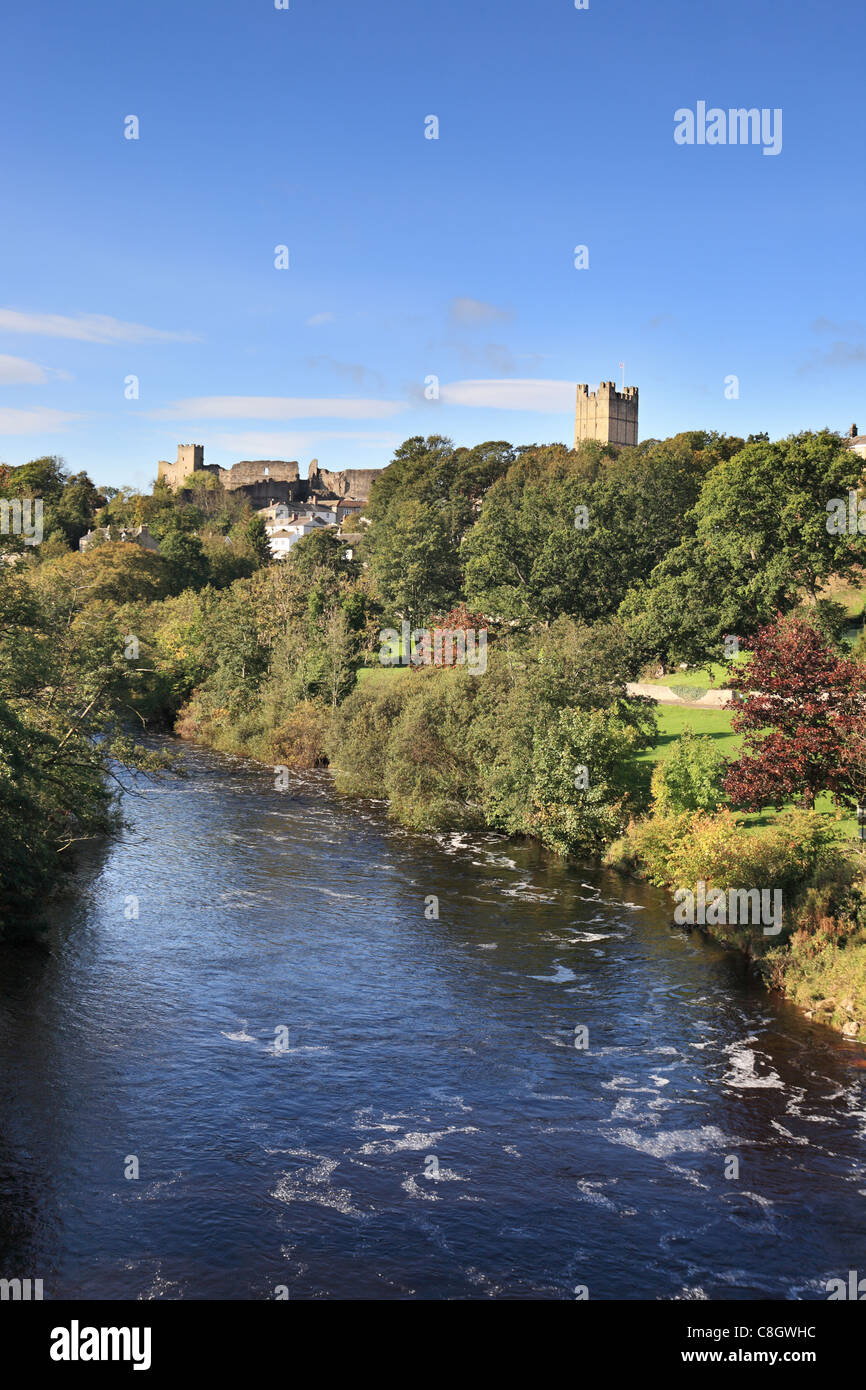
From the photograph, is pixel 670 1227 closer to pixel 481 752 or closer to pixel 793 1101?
pixel 793 1101

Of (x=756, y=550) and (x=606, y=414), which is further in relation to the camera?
(x=606, y=414)

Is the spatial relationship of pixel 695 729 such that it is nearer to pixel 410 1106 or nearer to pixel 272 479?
pixel 410 1106

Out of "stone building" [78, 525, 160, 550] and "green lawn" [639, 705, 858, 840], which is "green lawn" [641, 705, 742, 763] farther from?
"stone building" [78, 525, 160, 550]

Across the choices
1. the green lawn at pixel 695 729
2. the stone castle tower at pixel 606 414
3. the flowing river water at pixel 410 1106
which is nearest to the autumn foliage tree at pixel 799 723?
the flowing river water at pixel 410 1106

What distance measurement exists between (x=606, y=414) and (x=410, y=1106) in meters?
169

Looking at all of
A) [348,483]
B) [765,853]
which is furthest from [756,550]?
[348,483]

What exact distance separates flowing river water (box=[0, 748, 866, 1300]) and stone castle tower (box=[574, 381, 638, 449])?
15559 cm

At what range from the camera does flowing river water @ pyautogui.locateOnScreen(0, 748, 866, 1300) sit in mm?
15758

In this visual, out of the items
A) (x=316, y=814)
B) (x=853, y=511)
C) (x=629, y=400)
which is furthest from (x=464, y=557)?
(x=629, y=400)

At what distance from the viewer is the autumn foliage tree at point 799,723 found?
28.0 meters

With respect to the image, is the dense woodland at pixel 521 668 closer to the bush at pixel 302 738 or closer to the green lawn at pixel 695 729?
the bush at pixel 302 738

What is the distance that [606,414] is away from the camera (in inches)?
7028

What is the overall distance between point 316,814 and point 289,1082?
23.7 meters

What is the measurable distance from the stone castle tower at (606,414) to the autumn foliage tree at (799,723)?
501 ft
